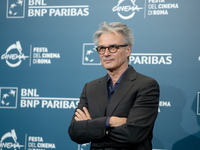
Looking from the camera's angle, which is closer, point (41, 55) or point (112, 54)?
point (112, 54)

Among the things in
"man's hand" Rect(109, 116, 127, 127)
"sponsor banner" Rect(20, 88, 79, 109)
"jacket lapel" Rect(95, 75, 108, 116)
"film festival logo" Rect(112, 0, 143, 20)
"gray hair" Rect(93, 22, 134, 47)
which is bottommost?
"sponsor banner" Rect(20, 88, 79, 109)

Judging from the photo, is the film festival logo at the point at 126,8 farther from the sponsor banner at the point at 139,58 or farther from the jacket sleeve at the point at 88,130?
the jacket sleeve at the point at 88,130

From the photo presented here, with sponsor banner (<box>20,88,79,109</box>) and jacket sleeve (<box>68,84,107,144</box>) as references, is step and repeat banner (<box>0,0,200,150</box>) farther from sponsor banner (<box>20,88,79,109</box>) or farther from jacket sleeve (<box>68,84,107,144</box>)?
jacket sleeve (<box>68,84,107,144</box>)

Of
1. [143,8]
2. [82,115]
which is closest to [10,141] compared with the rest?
[82,115]

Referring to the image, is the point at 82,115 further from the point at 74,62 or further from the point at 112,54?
the point at 74,62

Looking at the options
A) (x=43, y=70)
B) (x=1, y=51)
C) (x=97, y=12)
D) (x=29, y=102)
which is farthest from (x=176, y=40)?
(x=1, y=51)

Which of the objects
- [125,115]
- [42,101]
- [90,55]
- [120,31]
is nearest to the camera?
[125,115]

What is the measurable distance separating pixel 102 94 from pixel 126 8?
173cm

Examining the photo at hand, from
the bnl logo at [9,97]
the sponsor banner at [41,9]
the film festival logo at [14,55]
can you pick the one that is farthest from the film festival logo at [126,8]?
the bnl logo at [9,97]

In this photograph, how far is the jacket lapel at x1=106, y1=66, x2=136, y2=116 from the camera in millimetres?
2506

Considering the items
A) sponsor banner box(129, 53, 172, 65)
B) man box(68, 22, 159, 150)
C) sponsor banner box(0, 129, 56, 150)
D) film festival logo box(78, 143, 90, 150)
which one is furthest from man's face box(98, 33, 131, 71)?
sponsor banner box(0, 129, 56, 150)

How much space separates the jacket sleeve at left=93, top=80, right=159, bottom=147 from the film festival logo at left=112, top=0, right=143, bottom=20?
1653mm

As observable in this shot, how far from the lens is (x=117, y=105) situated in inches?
98.3

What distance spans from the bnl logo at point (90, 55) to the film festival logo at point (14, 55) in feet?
3.33
